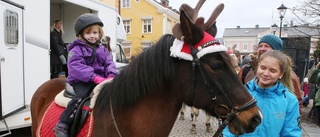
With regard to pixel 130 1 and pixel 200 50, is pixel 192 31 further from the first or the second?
pixel 130 1

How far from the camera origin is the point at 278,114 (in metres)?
2.27

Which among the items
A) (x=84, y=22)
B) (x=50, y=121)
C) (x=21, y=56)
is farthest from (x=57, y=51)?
(x=84, y=22)

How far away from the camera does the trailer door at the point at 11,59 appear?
14.2 feet

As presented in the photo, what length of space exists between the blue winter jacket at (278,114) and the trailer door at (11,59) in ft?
12.8

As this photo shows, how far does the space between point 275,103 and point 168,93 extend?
3.41 ft

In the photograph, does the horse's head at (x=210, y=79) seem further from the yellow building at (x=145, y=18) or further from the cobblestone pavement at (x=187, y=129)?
the yellow building at (x=145, y=18)

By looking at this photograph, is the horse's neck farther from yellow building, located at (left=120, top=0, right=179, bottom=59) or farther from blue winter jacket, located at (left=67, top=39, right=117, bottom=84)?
yellow building, located at (left=120, top=0, right=179, bottom=59)

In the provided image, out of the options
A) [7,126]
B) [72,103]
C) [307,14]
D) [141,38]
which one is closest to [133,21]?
[141,38]

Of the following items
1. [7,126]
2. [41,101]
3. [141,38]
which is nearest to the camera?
[41,101]

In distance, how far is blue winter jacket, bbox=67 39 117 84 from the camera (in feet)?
7.89

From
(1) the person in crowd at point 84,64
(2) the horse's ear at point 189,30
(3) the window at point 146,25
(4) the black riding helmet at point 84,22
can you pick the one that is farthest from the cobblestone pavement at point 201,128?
(3) the window at point 146,25

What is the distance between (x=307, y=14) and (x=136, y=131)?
9.10 metres

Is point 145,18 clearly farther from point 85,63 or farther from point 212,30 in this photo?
point 212,30

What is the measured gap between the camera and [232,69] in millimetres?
1818
